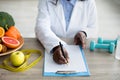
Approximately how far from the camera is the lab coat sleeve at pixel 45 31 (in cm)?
127

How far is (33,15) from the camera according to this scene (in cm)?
395

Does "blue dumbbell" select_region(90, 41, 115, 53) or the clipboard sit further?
"blue dumbbell" select_region(90, 41, 115, 53)

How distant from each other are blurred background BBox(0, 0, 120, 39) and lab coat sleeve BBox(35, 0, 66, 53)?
163 centimetres

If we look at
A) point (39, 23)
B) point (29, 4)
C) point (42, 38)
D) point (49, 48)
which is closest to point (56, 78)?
point (49, 48)

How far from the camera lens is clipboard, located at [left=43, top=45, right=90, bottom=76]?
3.44ft

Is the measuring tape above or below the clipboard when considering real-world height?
above

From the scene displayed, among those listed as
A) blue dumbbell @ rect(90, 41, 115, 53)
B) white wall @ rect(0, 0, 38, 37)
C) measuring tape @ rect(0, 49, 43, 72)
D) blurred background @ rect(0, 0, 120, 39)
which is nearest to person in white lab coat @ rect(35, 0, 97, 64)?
blue dumbbell @ rect(90, 41, 115, 53)

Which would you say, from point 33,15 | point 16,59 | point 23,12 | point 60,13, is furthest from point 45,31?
point 23,12

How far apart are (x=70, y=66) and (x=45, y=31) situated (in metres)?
0.37

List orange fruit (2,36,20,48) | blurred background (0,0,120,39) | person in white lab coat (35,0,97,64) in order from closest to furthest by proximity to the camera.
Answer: orange fruit (2,36,20,48), person in white lab coat (35,0,97,64), blurred background (0,0,120,39)

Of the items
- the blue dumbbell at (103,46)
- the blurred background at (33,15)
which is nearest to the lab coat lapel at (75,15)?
the blue dumbbell at (103,46)

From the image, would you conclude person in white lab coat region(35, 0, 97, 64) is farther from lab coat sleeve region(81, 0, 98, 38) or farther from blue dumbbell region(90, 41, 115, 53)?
blue dumbbell region(90, 41, 115, 53)

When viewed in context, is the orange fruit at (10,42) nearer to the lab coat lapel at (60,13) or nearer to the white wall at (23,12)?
the lab coat lapel at (60,13)

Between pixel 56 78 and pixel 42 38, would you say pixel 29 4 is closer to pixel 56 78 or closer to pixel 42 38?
pixel 42 38
